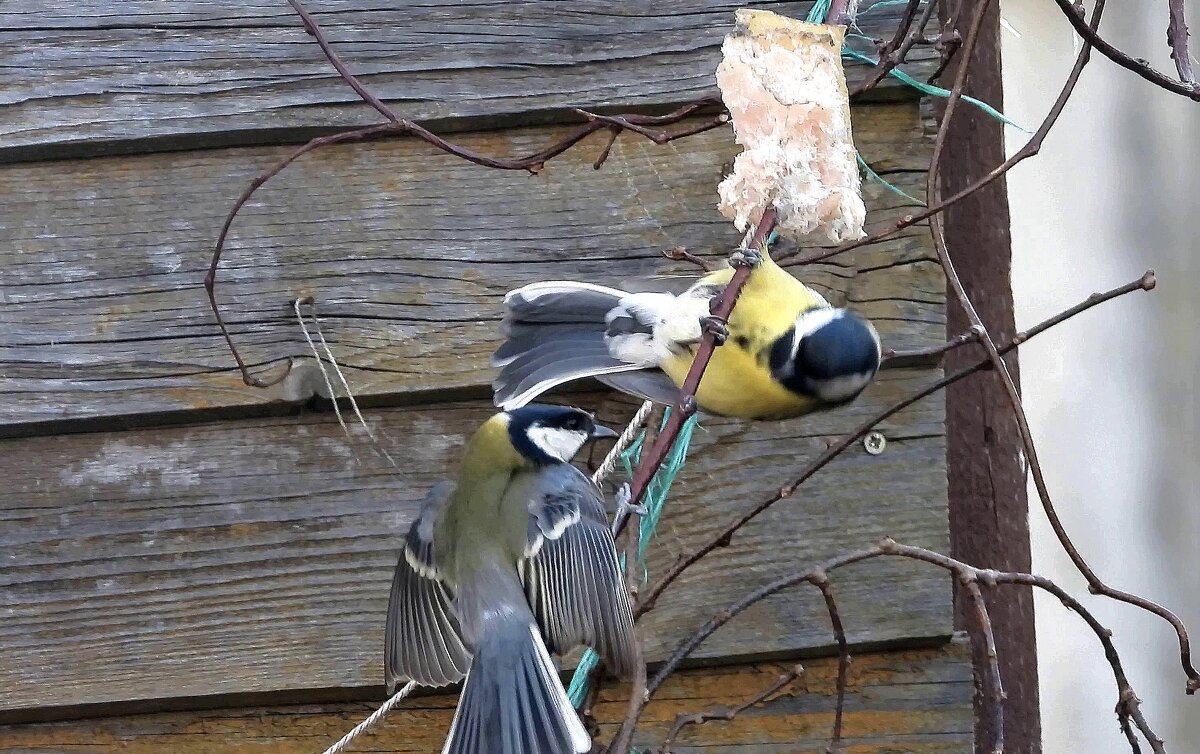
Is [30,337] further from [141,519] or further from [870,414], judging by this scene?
[870,414]

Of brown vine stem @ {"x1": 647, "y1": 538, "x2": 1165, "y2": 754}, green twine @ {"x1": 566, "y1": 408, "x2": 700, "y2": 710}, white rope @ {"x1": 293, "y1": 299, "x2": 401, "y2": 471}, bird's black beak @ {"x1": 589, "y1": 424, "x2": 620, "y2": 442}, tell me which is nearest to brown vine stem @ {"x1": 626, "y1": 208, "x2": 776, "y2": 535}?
brown vine stem @ {"x1": 647, "y1": 538, "x2": 1165, "y2": 754}

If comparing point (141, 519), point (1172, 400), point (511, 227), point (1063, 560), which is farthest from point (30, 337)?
point (1172, 400)

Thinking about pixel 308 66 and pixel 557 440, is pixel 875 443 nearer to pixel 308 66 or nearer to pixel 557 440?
pixel 557 440

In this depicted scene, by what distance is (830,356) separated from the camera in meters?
0.92

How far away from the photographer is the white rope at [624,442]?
0.93 metres

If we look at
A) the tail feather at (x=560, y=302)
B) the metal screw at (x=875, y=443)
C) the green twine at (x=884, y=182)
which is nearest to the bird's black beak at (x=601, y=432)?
the tail feather at (x=560, y=302)

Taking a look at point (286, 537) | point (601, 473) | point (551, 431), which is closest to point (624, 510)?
point (601, 473)

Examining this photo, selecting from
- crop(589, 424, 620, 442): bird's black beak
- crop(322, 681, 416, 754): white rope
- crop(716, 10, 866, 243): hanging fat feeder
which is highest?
crop(716, 10, 866, 243): hanging fat feeder

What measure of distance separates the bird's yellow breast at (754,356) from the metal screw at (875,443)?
6 centimetres

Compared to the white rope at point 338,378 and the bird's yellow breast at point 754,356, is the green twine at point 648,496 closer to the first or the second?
the bird's yellow breast at point 754,356

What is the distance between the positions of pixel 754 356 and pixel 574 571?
281mm

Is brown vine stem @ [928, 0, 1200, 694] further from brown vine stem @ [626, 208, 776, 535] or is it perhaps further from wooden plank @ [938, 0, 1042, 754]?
wooden plank @ [938, 0, 1042, 754]

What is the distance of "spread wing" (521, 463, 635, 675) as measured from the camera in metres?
0.83

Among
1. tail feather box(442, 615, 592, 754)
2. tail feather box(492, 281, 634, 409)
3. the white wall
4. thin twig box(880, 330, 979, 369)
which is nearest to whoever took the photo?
thin twig box(880, 330, 979, 369)
